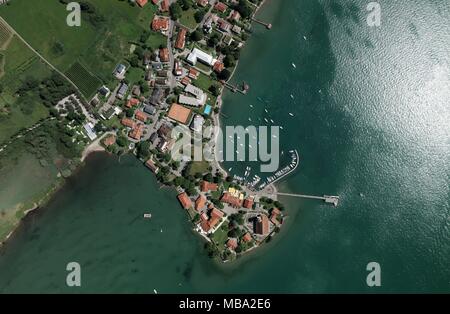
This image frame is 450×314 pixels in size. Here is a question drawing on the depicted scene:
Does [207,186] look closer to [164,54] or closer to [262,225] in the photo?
[262,225]

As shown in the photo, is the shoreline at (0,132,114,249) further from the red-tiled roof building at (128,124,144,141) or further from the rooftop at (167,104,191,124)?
the rooftop at (167,104,191,124)

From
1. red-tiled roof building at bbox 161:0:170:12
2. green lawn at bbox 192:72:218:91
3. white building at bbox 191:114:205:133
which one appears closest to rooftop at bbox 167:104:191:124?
white building at bbox 191:114:205:133

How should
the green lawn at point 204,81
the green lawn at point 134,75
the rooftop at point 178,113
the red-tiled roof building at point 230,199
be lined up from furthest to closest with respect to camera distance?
1. the green lawn at point 204,81
2. the green lawn at point 134,75
3. the red-tiled roof building at point 230,199
4. the rooftop at point 178,113

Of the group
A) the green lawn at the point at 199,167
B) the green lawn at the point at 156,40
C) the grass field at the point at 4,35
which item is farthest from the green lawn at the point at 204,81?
the grass field at the point at 4,35

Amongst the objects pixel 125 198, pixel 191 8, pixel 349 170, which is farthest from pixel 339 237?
pixel 191 8

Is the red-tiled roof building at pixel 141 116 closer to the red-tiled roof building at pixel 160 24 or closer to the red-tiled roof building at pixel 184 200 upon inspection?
the red-tiled roof building at pixel 184 200

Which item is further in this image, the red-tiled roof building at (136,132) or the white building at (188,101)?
the white building at (188,101)
